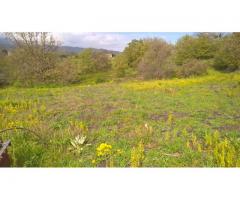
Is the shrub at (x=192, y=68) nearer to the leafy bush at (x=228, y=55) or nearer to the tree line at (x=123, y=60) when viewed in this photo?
the tree line at (x=123, y=60)

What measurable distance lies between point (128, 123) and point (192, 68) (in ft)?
2.76

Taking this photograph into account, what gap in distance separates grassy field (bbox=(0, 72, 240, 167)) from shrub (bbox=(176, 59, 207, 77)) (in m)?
0.07

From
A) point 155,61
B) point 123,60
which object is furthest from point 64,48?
point 155,61

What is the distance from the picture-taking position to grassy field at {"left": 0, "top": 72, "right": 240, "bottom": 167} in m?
3.28

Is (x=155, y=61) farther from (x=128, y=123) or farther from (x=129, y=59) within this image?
(x=128, y=123)

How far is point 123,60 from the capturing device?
12.3 ft

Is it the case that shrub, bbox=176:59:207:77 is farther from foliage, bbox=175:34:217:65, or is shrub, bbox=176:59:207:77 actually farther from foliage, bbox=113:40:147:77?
foliage, bbox=113:40:147:77

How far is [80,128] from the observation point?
355cm

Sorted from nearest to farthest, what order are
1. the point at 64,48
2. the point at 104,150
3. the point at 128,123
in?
the point at 104,150, the point at 128,123, the point at 64,48

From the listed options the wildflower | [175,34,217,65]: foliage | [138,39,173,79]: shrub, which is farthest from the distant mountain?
the wildflower

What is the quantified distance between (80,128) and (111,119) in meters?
0.31
